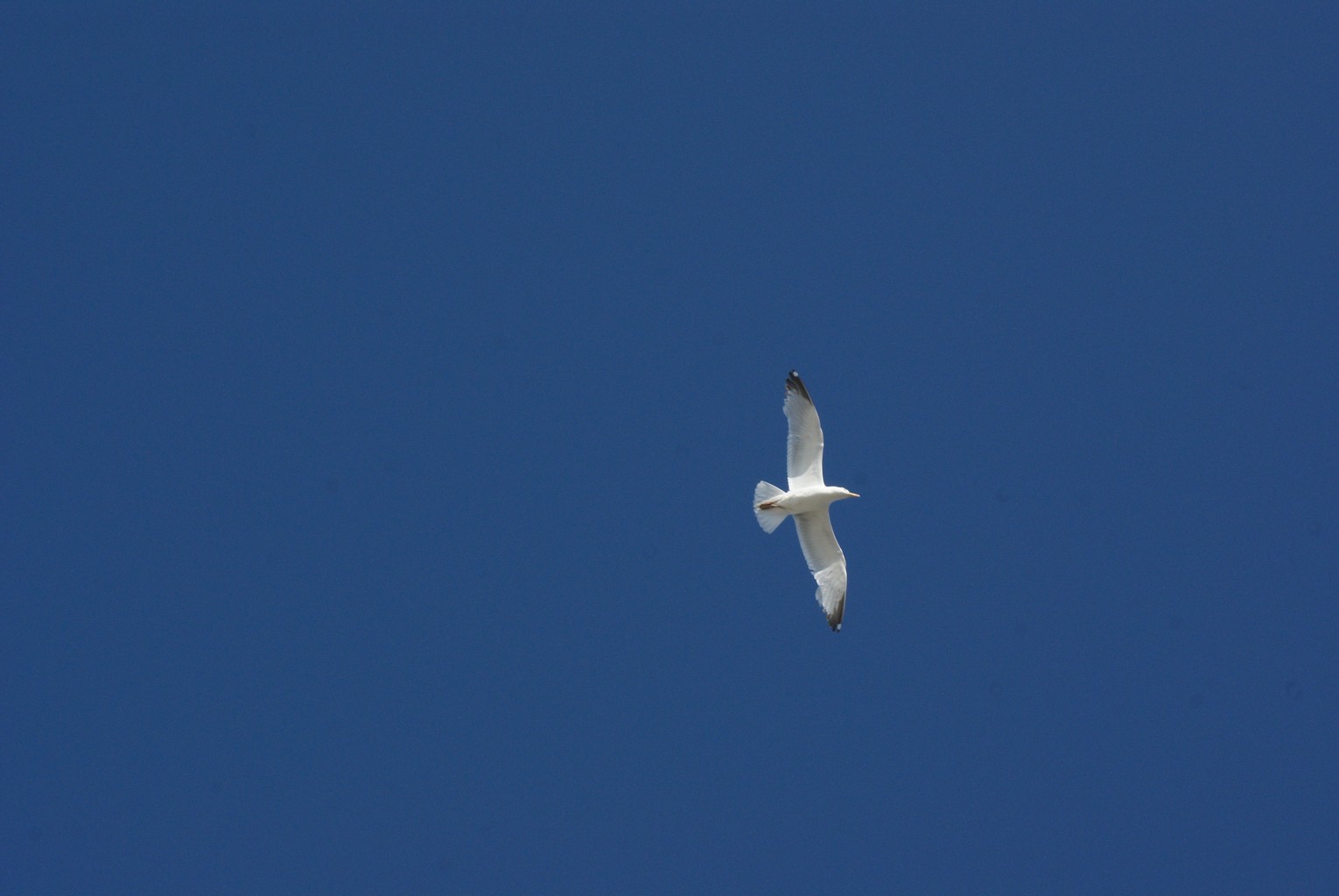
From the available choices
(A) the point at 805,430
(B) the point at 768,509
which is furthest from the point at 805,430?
(B) the point at 768,509

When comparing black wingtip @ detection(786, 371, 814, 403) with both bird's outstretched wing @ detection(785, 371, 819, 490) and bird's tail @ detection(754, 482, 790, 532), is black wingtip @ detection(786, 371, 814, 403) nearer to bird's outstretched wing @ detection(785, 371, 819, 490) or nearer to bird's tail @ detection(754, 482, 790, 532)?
bird's outstretched wing @ detection(785, 371, 819, 490)

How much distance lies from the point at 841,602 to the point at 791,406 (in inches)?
98.6

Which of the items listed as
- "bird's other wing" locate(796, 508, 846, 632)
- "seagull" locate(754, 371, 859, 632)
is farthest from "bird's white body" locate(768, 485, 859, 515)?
"bird's other wing" locate(796, 508, 846, 632)

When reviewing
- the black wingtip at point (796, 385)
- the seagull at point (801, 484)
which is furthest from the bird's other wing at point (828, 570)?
the black wingtip at point (796, 385)

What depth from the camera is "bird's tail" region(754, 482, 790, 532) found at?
17.9 m

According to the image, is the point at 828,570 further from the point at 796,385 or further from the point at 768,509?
the point at 796,385

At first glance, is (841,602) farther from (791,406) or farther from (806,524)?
(791,406)

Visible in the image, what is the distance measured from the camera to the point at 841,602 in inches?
734

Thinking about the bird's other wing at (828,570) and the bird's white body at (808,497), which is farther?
the bird's other wing at (828,570)

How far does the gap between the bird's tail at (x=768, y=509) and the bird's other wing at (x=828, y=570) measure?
1.91 feet

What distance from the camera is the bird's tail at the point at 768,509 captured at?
58.6 feet

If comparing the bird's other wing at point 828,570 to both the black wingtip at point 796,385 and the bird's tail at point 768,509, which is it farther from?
the black wingtip at point 796,385

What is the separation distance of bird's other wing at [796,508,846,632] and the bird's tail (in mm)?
Answer: 582

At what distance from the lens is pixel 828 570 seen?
1867 centimetres
